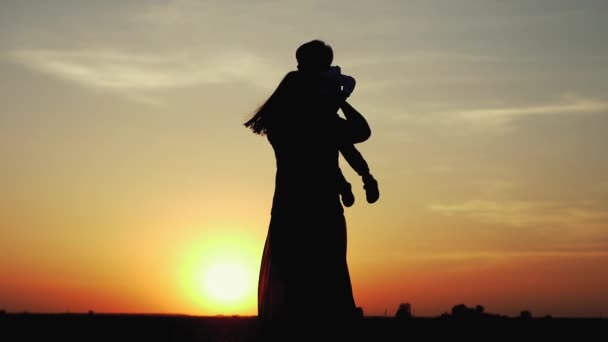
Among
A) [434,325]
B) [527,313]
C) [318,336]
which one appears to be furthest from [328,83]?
[527,313]

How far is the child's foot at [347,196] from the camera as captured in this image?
8750 mm

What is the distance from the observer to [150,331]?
1680 cm

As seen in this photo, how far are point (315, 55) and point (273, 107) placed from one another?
54cm

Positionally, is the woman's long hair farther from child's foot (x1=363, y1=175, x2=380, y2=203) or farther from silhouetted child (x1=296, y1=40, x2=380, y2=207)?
child's foot (x1=363, y1=175, x2=380, y2=203)

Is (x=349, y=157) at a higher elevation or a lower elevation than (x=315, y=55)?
lower

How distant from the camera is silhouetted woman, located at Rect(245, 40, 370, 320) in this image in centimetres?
863

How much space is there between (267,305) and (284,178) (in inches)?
39.6

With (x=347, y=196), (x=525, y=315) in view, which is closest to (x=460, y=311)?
(x=525, y=315)

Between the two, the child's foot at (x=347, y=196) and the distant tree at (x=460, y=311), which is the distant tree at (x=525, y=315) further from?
the child's foot at (x=347, y=196)

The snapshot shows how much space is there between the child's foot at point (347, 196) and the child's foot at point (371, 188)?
0.14 m

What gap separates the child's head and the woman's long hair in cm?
16

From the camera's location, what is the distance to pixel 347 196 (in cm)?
877

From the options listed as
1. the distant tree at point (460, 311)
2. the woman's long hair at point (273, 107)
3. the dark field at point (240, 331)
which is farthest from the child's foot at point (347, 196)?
the distant tree at point (460, 311)

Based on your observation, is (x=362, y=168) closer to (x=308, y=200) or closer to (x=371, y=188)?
(x=371, y=188)
